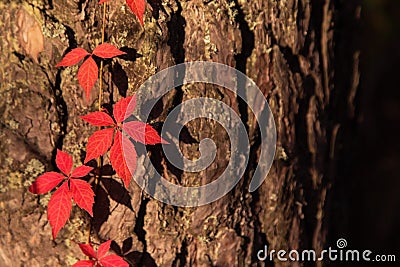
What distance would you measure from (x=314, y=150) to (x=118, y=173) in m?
0.59

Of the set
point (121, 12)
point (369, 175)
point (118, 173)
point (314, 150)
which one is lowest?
point (118, 173)

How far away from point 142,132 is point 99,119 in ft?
0.33

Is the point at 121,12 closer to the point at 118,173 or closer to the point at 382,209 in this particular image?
the point at 118,173

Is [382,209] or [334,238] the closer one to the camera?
[334,238]

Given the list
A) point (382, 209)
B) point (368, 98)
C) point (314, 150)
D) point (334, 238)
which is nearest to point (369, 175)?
point (382, 209)

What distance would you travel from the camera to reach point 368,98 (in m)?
3.34

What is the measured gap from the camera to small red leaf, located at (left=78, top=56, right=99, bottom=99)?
48.9 inches

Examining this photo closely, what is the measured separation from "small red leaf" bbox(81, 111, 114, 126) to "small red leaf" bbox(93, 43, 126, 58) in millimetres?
130

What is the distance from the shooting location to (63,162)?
1.27 metres

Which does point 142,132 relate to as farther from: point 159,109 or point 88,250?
point 88,250

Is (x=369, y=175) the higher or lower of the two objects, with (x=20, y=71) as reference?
higher

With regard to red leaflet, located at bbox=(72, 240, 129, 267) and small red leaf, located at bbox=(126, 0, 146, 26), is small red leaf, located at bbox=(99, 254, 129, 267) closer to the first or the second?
red leaflet, located at bbox=(72, 240, 129, 267)

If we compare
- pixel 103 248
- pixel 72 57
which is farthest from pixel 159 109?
pixel 103 248

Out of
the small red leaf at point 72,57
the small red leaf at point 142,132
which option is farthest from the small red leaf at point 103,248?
the small red leaf at point 72,57
